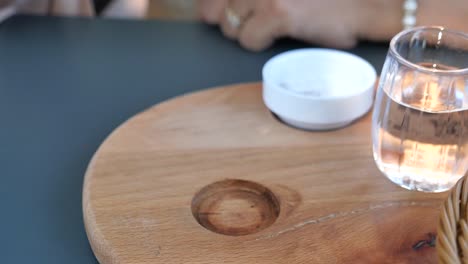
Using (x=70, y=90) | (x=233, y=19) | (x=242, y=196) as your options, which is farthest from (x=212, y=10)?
(x=242, y=196)

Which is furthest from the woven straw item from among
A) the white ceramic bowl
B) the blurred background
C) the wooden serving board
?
the blurred background

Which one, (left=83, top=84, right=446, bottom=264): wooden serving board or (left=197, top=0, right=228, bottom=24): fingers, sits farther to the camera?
(left=197, top=0, right=228, bottom=24): fingers

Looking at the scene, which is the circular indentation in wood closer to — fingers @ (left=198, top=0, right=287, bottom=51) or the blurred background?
fingers @ (left=198, top=0, right=287, bottom=51)

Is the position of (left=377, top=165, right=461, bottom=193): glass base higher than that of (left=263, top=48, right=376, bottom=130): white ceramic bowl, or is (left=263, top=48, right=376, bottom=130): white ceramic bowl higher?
(left=263, top=48, right=376, bottom=130): white ceramic bowl

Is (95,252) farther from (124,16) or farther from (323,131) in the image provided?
(124,16)

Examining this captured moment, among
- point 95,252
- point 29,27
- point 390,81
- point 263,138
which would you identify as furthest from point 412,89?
point 29,27

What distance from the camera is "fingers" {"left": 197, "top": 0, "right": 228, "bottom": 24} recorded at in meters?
0.71

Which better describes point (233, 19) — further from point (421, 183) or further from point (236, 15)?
point (421, 183)

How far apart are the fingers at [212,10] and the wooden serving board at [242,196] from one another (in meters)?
0.18

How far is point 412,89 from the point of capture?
1.50 feet

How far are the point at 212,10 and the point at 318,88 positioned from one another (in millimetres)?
189

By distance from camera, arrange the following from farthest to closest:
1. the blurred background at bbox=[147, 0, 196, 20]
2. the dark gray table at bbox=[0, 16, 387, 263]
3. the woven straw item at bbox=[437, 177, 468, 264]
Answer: the blurred background at bbox=[147, 0, 196, 20] < the dark gray table at bbox=[0, 16, 387, 263] < the woven straw item at bbox=[437, 177, 468, 264]

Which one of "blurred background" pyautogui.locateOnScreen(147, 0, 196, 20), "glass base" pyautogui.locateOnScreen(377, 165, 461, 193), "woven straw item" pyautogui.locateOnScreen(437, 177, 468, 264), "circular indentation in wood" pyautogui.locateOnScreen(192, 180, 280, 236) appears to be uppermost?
"woven straw item" pyautogui.locateOnScreen(437, 177, 468, 264)

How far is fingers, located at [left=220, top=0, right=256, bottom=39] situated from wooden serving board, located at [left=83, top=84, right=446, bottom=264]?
0.16 metres
